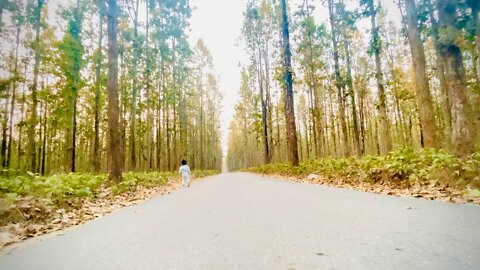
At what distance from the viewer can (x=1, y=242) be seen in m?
3.88

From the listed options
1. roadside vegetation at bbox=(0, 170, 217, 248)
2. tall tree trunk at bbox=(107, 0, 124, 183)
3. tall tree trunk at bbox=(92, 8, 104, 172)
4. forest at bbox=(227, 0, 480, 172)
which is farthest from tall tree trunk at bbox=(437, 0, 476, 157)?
tall tree trunk at bbox=(92, 8, 104, 172)

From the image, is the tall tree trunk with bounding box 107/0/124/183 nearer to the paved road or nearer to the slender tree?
the slender tree

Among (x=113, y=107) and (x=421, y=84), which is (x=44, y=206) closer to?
(x=113, y=107)

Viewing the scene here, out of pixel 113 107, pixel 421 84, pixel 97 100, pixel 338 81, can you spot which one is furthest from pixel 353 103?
pixel 97 100

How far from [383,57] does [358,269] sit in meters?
29.9

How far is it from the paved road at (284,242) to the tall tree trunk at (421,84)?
225 inches

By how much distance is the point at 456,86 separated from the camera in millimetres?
6891

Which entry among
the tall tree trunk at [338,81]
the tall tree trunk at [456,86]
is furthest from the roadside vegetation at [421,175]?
the tall tree trunk at [338,81]

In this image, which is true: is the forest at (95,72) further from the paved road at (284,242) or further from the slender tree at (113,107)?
the paved road at (284,242)

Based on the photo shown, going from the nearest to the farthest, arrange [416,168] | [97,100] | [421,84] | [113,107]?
[416,168] < [421,84] < [113,107] < [97,100]

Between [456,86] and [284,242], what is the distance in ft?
21.6

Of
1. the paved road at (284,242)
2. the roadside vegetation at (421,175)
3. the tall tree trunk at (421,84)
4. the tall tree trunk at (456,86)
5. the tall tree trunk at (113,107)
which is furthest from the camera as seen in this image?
the tall tree trunk at (113,107)

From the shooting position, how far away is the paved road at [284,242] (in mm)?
2145

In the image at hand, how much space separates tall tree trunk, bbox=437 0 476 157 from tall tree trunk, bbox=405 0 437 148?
2196mm
